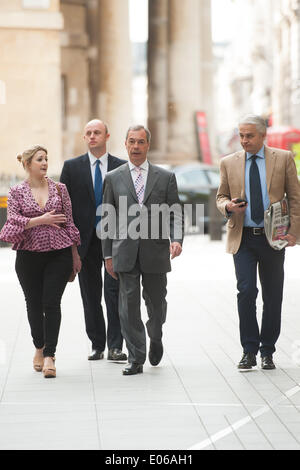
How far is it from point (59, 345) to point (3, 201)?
13968mm

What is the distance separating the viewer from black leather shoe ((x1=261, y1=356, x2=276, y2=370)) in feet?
30.6

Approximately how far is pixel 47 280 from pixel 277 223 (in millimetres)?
1805

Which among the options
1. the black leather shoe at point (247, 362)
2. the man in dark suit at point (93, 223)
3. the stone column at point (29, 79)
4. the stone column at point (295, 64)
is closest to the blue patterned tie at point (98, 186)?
the man in dark suit at point (93, 223)

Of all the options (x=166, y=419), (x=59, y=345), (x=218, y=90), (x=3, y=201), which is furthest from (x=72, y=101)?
(x=218, y=90)

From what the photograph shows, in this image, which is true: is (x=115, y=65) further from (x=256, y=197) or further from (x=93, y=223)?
(x=256, y=197)

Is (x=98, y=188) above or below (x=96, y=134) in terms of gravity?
below

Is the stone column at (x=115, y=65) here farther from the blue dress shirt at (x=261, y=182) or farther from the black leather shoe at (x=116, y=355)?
the blue dress shirt at (x=261, y=182)

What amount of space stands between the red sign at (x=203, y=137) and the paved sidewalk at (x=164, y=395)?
2426 cm

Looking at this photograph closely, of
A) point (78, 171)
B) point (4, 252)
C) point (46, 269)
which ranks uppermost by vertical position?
point (78, 171)

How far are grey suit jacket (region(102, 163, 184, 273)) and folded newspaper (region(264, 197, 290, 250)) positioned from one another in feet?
2.21

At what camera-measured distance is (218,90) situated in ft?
399

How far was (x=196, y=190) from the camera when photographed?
29.6 metres

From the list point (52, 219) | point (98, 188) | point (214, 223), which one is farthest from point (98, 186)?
point (214, 223)

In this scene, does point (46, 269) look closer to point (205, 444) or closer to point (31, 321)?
point (31, 321)
